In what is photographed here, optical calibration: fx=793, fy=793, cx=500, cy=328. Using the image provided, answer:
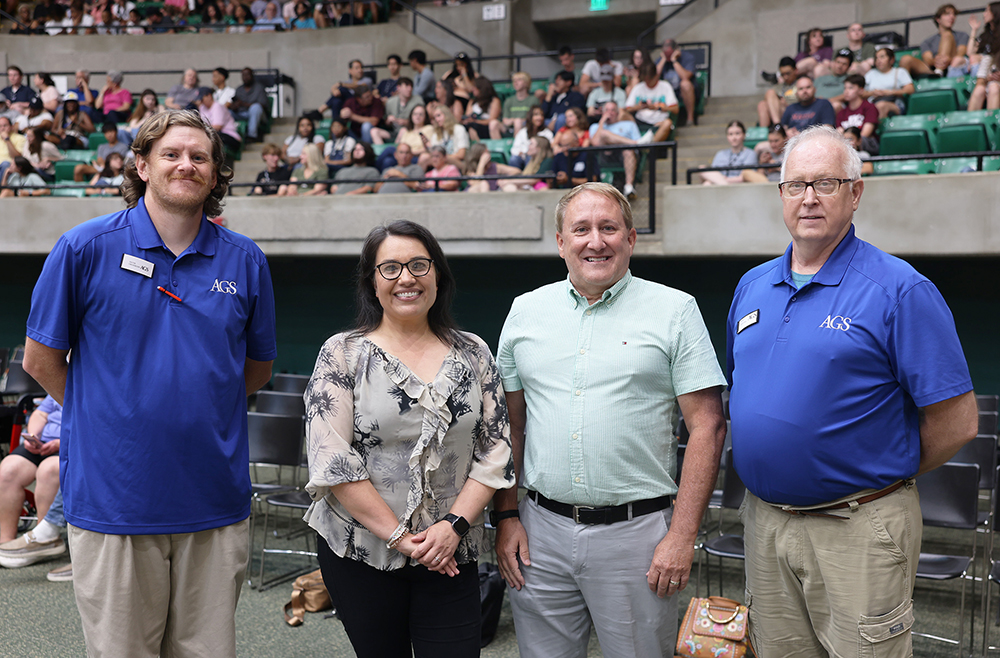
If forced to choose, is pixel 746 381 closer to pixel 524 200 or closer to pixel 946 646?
pixel 946 646

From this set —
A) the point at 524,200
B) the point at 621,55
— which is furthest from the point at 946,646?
the point at 621,55

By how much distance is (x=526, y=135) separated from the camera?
8.59 metres

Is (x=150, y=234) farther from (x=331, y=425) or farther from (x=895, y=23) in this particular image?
(x=895, y=23)

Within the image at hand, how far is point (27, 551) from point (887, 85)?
823 cm

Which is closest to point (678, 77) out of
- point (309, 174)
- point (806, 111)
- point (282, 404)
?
point (806, 111)

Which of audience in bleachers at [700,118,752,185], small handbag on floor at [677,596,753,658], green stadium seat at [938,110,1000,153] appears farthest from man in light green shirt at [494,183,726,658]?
green stadium seat at [938,110,1000,153]

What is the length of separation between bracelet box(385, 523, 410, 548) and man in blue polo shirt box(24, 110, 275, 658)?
449 mm

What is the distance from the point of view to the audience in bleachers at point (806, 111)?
7176 mm

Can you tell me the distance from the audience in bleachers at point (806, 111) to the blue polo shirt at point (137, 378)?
6.42m

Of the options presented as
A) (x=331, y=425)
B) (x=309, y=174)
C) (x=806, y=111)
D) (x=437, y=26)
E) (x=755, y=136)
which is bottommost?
(x=331, y=425)

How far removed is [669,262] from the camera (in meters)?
8.46

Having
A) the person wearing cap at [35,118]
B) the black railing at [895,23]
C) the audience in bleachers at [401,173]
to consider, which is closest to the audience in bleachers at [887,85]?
the black railing at [895,23]

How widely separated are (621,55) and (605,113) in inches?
264

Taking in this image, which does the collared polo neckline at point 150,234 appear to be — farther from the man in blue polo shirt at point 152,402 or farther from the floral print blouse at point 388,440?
the floral print blouse at point 388,440
